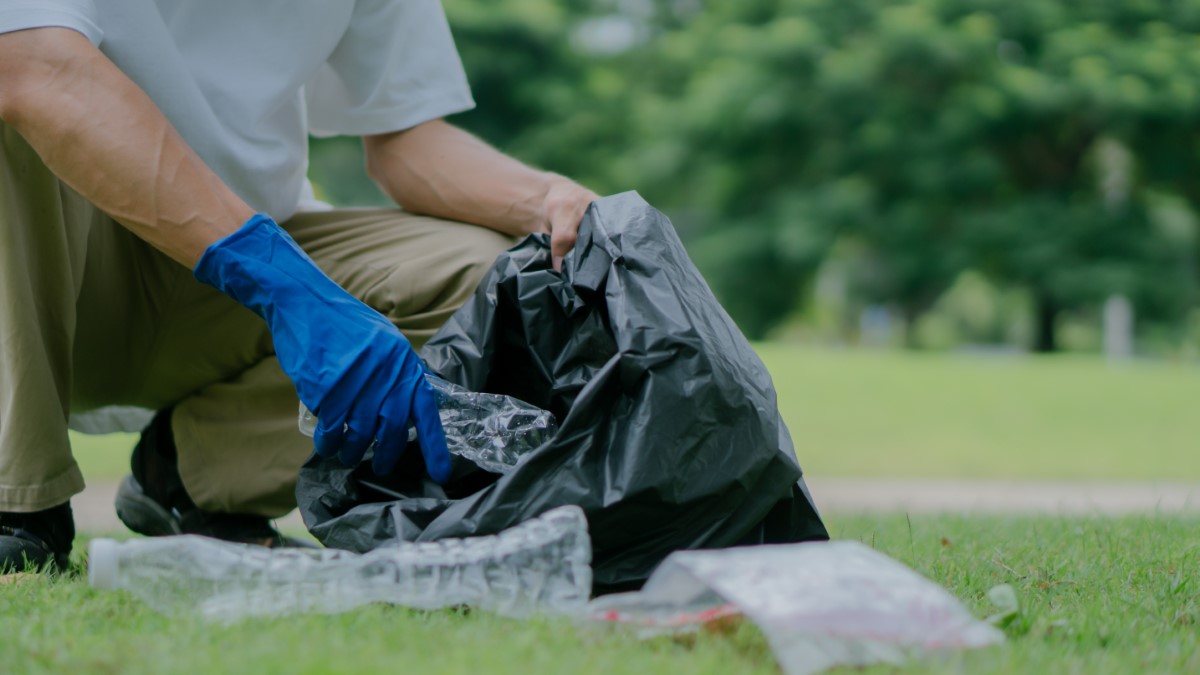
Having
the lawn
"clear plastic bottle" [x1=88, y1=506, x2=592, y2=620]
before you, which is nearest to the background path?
the lawn

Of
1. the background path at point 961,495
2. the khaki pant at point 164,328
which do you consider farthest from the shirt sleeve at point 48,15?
the background path at point 961,495

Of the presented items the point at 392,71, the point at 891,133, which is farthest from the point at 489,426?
the point at 891,133

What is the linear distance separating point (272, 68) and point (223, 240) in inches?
24.2

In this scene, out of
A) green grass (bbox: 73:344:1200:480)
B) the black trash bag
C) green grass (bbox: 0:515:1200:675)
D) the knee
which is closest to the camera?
green grass (bbox: 0:515:1200:675)

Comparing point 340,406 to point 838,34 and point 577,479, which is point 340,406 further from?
point 838,34

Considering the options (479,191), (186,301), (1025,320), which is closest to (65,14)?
(186,301)

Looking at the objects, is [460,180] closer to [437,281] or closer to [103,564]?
[437,281]

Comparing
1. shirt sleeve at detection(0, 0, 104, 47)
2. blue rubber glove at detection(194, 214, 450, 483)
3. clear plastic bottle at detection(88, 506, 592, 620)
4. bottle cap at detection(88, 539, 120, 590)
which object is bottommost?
clear plastic bottle at detection(88, 506, 592, 620)

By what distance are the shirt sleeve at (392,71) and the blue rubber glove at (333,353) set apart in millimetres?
722

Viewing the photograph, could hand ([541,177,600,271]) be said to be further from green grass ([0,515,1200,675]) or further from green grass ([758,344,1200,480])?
green grass ([758,344,1200,480])

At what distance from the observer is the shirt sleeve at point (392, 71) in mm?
2527

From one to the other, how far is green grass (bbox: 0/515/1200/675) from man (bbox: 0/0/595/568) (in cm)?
37

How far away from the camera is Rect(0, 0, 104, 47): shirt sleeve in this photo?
1824 mm

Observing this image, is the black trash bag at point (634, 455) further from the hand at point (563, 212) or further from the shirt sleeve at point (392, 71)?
the shirt sleeve at point (392, 71)
